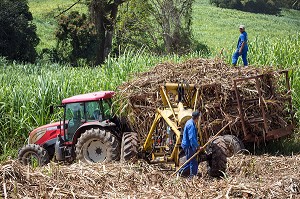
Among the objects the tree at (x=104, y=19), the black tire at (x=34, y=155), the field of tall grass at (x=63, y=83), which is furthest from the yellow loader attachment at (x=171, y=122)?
the tree at (x=104, y=19)

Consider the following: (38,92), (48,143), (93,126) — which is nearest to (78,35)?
(38,92)

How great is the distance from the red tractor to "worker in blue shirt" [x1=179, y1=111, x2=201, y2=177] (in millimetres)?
2310

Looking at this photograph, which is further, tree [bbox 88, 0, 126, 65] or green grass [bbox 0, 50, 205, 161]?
tree [bbox 88, 0, 126, 65]

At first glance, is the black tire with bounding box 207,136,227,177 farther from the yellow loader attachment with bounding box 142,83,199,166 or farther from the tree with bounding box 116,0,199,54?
the tree with bounding box 116,0,199,54

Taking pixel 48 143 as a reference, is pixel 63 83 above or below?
above

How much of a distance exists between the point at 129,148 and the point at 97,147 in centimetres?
109

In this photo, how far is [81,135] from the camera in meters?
11.6

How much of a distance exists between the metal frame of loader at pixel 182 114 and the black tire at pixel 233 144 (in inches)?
10.2

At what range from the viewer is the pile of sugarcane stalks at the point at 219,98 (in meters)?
11.9

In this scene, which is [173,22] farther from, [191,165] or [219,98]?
[191,165]

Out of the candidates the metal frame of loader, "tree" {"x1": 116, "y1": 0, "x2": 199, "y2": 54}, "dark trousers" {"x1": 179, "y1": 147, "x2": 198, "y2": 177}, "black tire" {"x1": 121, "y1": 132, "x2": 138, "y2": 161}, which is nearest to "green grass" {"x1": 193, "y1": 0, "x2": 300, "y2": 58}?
"tree" {"x1": 116, "y1": 0, "x2": 199, "y2": 54}

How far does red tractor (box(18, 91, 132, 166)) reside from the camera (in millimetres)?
11438

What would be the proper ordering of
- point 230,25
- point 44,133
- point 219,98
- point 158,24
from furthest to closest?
point 230,25 < point 158,24 < point 44,133 < point 219,98

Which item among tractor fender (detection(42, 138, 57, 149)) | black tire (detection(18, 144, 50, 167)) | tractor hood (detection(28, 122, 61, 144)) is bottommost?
black tire (detection(18, 144, 50, 167))
